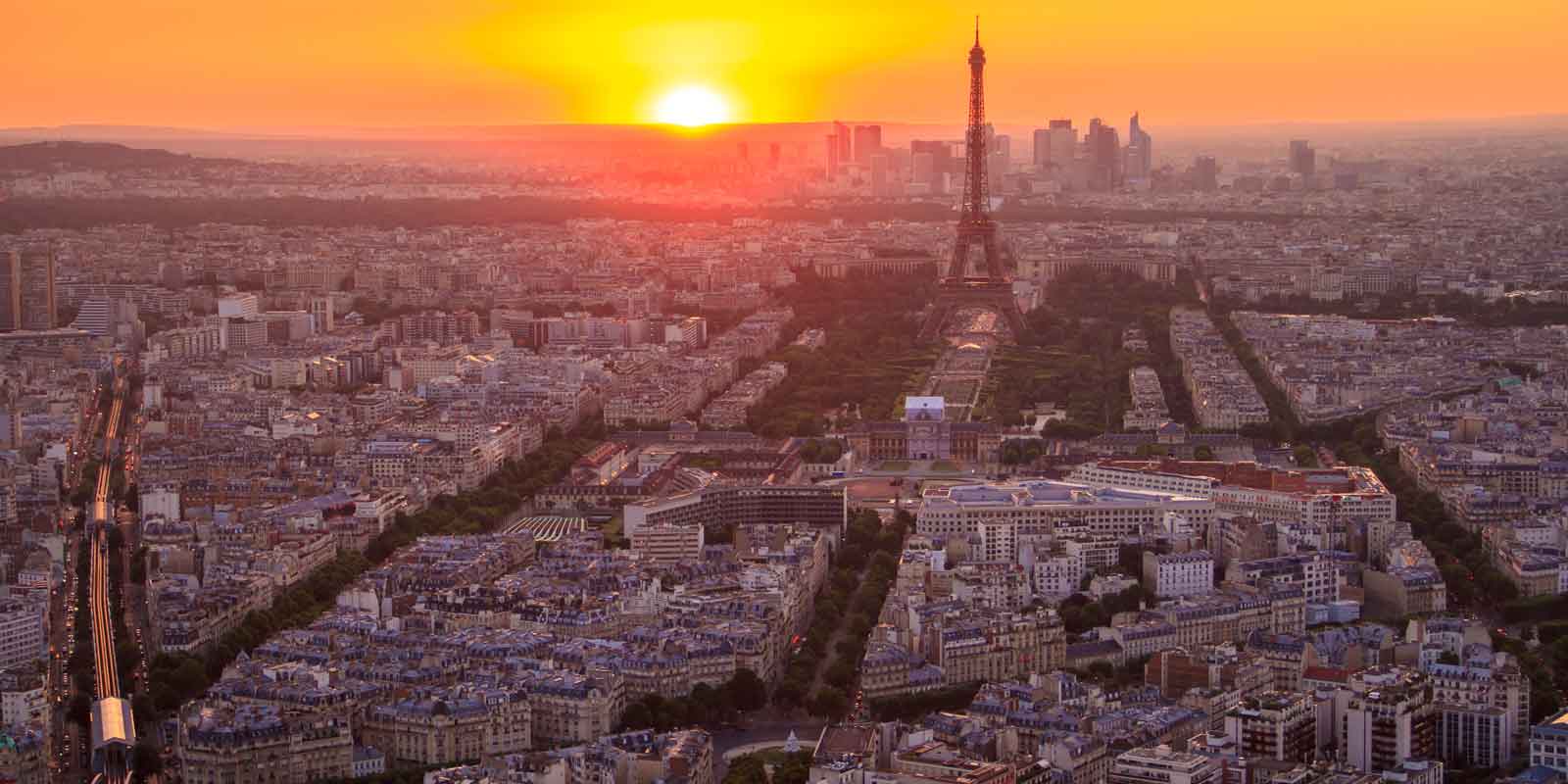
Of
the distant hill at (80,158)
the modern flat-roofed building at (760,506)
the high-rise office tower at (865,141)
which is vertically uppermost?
the high-rise office tower at (865,141)

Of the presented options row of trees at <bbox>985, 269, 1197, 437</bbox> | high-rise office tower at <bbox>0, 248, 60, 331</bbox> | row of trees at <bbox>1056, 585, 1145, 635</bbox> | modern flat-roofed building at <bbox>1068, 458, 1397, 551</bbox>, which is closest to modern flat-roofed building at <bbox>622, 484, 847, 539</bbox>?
modern flat-roofed building at <bbox>1068, 458, 1397, 551</bbox>

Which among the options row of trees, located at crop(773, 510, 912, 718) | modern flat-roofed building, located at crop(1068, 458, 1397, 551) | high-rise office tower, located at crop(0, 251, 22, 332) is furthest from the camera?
high-rise office tower, located at crop(0, 251, 22, 332)

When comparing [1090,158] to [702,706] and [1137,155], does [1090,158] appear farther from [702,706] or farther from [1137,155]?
[702,706]

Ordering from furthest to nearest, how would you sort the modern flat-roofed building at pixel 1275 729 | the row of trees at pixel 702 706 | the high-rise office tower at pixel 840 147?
the high-rise office tower at pixel 840 147 → the row of trees at pixel 702 706 → the modern flat-roofed building at pixel 1275 729

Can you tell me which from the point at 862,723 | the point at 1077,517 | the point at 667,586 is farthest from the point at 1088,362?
the point at 862,723

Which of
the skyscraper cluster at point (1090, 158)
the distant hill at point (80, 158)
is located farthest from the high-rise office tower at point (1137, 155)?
the distant hill at point (80, 158)

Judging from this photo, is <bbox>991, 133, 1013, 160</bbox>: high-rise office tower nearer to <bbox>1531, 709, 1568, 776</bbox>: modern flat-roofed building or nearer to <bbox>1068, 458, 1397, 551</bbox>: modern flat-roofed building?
<bbox>1068, 458, 1397, 551</bbox>: modern flat-roofed building

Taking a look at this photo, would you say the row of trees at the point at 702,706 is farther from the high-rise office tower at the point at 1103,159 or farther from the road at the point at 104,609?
the high-rise office tower at the point at 1103,159

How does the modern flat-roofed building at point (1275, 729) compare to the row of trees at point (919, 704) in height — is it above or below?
above
